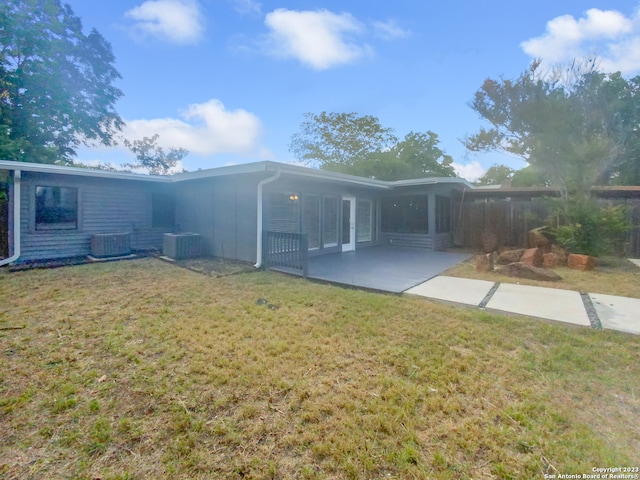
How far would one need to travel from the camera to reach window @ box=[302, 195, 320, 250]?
8438mm

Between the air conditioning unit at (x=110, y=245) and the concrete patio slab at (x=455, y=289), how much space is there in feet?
24.1

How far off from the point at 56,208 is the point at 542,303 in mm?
10091

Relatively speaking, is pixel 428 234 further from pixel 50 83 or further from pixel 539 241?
pixel 50 83

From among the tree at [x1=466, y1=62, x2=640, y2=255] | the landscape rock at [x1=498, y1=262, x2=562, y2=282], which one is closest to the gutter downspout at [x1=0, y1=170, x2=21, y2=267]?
the landscape rock at [x1=498, y1=262, x2=562, y2=282]

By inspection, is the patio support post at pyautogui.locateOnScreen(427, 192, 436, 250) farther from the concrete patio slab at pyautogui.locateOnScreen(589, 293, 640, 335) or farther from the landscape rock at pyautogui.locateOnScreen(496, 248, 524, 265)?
the concrete patio slab at pyautogui.locateOnScreen(589, 293, 640, 335)

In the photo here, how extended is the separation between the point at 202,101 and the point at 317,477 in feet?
48.1

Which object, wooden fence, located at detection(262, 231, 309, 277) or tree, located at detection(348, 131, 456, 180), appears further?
tree, located at detection(348, 131, 456, 180)

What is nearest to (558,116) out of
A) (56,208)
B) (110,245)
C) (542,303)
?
(542,303)

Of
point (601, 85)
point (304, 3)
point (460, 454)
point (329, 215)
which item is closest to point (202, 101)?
point (304, 3)

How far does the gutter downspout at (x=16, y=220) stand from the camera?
6.82m

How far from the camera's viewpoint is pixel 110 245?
810cm

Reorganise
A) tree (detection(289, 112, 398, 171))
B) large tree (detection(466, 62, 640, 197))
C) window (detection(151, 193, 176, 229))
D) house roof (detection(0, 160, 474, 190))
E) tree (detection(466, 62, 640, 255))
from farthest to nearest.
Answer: tree (detection(289, 112, 398, 171)) < large tree (detection(466, 62, 640, 197)) < tree (detection(466, 62, 640, 255)) < window (detection(151, 193, 176, 229)) < house roof (detection(0, 160, 474, 190))

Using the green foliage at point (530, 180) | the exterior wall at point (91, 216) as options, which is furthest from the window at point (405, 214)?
the green foliage at point (530, 180)

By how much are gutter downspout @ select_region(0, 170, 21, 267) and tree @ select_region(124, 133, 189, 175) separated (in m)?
17.5
